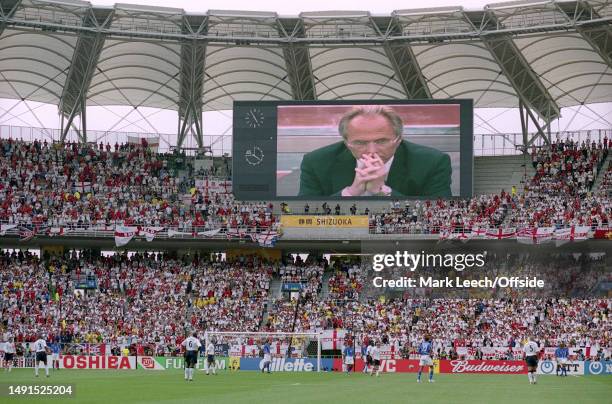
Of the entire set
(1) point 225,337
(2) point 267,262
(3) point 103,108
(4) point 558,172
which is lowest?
(1) point 225,337

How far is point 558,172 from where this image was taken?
7031 centimetres

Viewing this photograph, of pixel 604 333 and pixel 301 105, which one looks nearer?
pixel 604 333

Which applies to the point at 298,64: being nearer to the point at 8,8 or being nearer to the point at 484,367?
the point at 8,8

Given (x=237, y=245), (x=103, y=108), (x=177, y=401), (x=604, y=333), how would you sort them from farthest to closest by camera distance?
(x=103, y=108), (x=237, y=245), (x=604, y=333), (x=177, y=401)

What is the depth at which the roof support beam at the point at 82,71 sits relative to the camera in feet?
204

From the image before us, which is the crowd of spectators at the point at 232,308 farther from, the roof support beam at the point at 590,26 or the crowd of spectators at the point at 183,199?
the roof support beam at the point at 590,26

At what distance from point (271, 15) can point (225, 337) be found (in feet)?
65.7

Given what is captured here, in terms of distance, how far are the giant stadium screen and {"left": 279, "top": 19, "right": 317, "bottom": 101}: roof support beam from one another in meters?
4.19

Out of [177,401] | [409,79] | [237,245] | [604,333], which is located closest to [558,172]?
[409,79]

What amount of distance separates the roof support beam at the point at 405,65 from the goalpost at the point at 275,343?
1970 cm

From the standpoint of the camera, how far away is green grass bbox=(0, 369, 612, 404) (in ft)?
97.7

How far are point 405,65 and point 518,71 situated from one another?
7556 mm

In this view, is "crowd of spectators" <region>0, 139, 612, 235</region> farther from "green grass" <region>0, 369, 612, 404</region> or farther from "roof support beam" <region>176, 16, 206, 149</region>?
"green grass" <region>0, 369, 612, 404</region>

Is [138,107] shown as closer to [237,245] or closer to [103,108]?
[103,108]
